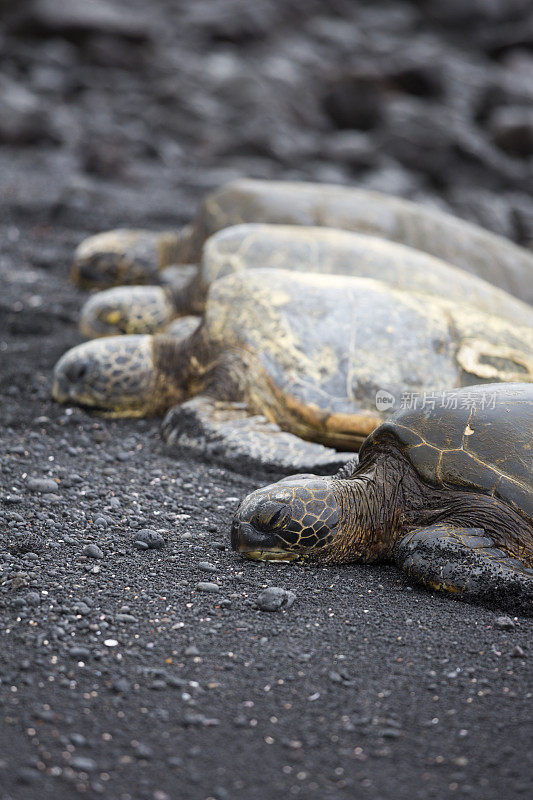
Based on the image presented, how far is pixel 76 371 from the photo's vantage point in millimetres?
4387

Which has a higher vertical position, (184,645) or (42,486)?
(184,645)

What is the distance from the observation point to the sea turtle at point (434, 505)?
2672 mm

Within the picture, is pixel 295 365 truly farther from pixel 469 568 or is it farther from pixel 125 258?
pixel 125 258

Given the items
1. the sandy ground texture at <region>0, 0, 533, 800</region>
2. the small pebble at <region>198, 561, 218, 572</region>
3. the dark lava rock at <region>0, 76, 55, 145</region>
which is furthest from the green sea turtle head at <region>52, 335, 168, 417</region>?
the dark lava rock at <region>0, 76, 55, 145</region>

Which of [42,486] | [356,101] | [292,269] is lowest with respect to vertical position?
[42,486]

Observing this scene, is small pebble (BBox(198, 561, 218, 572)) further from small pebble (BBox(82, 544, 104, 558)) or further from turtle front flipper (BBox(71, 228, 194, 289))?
turtle front flipper (BBox(71, 228, 194, 289))

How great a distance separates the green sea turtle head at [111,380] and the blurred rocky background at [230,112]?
4283 mm

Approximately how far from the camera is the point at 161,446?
4.05 m

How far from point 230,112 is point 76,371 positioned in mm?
10111

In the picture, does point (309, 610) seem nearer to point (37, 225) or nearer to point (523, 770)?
point (523, 770)

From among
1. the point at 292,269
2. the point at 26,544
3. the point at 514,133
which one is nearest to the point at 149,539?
the point at 26,544

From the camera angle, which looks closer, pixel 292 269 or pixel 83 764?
pixel 83 764

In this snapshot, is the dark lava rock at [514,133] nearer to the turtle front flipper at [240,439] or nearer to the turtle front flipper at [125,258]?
the turtle front flipper at [125,258]

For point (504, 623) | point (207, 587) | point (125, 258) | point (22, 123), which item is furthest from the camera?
point (22, 123)
